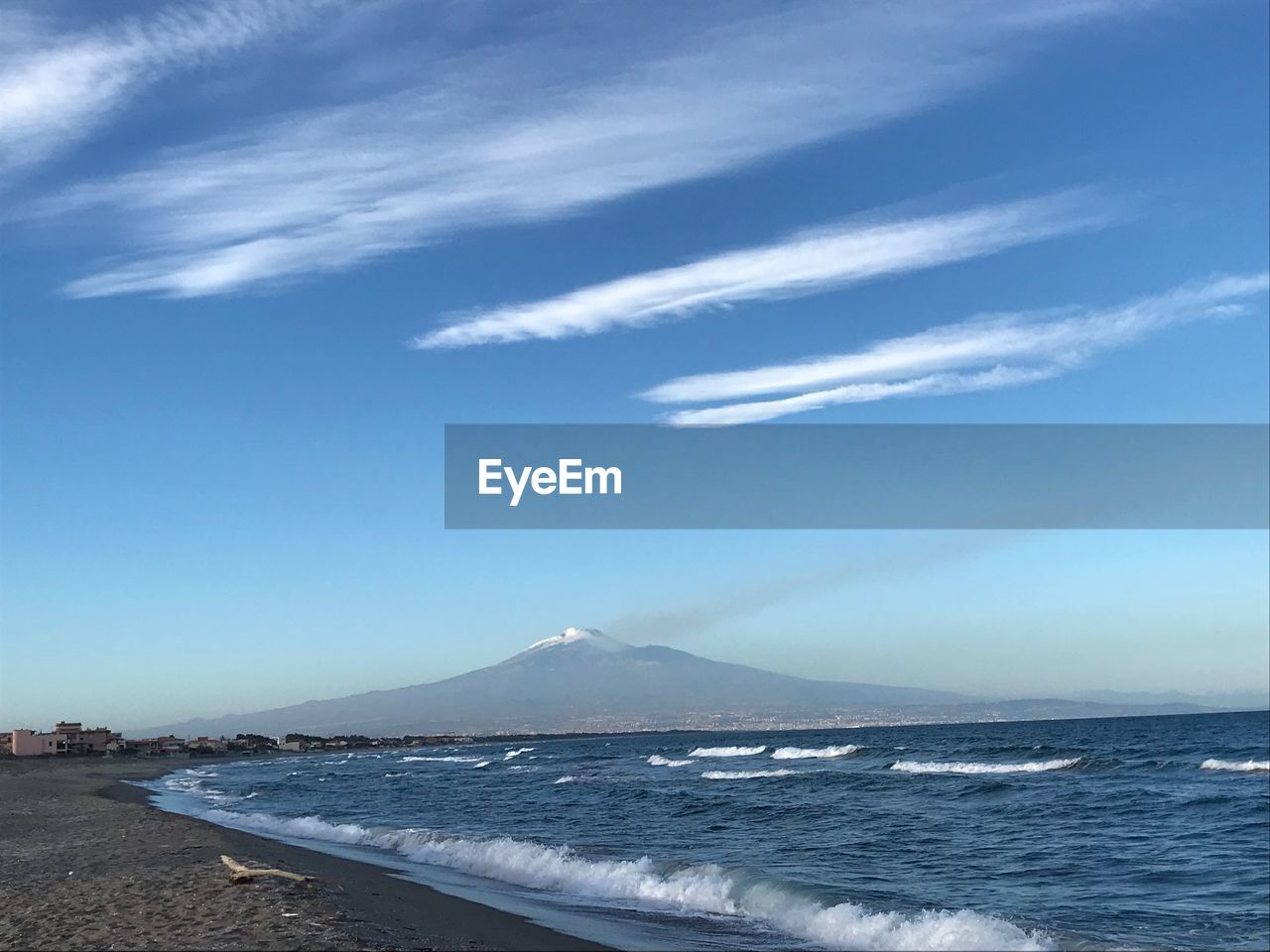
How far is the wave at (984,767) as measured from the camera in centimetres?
4091

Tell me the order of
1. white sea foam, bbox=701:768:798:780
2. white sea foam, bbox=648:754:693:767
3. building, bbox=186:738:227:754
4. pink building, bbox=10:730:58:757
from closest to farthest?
white sea foam, bbox=701:768:798:780
white sea foam, bbox=648:754:693:767
pink building, bbox=10:730:58:757
building, bbox=186:738:227:754

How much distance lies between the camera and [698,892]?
14.4m

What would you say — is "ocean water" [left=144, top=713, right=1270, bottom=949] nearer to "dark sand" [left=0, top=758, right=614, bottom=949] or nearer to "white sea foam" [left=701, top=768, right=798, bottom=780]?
"dark sand" [left=0, top=758, right=614, bottom=949]

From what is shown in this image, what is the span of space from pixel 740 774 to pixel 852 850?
94.1 ft

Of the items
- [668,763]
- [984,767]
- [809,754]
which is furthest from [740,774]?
[809,754]

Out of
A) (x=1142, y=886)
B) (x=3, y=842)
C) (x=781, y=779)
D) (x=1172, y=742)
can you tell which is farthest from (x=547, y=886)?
(x=1172, y=742)

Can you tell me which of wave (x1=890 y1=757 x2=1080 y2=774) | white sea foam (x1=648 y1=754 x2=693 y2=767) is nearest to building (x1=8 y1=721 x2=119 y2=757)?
white sea foam (x1=648 y1=754 x2=693 y2=767)

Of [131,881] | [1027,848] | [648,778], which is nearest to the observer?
[131,881]

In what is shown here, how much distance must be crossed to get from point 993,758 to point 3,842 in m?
41.1

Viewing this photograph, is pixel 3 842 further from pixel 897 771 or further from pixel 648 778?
pixel 897 771

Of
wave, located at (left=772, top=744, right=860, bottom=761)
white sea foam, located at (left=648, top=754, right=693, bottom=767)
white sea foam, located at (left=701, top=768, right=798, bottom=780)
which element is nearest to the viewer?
white sea foam, located at (left=701, top=768, right=798, bottom=780)

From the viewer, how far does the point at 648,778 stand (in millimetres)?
46750

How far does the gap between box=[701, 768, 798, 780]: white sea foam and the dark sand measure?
27.9 metres

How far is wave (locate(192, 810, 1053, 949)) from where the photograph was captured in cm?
1145
